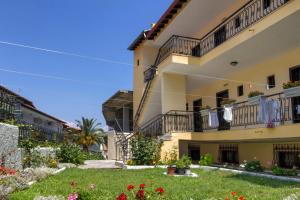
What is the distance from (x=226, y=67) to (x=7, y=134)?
1009 centimetres

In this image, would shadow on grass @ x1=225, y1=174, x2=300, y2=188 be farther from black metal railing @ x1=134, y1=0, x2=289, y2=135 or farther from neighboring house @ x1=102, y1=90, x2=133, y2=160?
neighboring house @ x1=102, y1=90, x2=133, y2=160

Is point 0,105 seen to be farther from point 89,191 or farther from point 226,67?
point 226,67

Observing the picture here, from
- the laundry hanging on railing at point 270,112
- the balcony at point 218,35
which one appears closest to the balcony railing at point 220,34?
the balcony at point 218,35

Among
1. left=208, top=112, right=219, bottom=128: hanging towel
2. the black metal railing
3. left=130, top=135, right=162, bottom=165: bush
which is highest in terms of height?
the black metal railing

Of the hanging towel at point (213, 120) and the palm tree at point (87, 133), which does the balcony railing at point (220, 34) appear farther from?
the palm tree at point (87, 133)

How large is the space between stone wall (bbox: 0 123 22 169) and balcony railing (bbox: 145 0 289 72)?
8.38 meters

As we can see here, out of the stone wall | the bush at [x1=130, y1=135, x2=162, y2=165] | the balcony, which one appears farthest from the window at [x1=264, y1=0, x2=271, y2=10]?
the stone wall

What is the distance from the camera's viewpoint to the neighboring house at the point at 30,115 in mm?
12467

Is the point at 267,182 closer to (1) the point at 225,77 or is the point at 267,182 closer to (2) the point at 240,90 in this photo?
(2) the point at 240,90

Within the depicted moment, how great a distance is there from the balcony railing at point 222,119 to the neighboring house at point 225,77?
35 millimetres

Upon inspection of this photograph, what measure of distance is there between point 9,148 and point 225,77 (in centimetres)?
1103

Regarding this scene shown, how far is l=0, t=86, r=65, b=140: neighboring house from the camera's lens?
12467mm

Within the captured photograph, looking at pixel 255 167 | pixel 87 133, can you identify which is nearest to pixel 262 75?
pixel 255 167

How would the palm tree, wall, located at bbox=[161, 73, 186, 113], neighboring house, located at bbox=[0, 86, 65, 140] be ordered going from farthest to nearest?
1. the palm tree
2. wall, located at bbox=[161, 73, 186, 113]
3. neighboring house, located at bbox=[0, 86, 65, 140]
